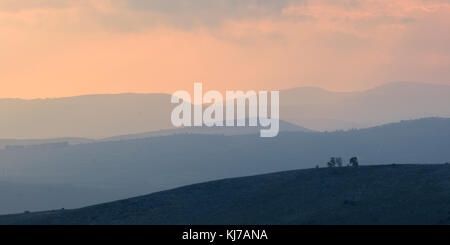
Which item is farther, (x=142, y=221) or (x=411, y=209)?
(x=142, y=221)

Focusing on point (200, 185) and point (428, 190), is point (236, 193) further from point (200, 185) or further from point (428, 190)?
point (428, 190)

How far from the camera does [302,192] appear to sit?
6109cm

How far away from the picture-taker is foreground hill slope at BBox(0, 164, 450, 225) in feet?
172

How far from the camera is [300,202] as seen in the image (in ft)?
192

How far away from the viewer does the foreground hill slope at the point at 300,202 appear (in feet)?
172

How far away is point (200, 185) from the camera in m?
68.6

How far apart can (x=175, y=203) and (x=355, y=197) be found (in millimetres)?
13667
